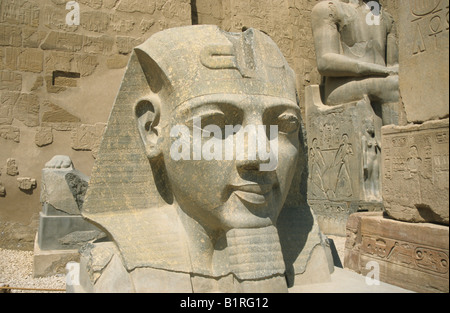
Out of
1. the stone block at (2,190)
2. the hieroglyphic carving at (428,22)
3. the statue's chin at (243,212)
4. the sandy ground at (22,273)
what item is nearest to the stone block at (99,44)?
the stone block at (2,190)

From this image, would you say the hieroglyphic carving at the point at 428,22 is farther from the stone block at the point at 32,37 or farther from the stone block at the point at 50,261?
the stone block at the point at 32,37

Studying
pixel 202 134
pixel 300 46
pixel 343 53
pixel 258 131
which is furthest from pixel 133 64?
pixel 300 46

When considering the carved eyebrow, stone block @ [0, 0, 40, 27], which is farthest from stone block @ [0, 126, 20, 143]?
the carved eyebrow

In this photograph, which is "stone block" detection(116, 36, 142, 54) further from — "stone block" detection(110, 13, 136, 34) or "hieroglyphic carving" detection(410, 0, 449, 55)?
"hieroglyphic carving" detection(410, 0, 449, 55)

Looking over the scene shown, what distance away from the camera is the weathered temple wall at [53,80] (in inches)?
200

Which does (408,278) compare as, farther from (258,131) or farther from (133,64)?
(133,64)

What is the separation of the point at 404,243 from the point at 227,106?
5.38 feet

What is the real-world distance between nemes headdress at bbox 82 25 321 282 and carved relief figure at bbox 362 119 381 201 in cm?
304

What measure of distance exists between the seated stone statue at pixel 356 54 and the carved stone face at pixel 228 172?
12.5 ft

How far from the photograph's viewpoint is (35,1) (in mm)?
5254

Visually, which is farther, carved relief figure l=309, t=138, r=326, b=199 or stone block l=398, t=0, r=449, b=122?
carved relief figure l=309, t=138, r=326, b=199

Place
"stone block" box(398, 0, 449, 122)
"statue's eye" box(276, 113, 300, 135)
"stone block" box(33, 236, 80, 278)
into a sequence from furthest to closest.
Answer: "stone block" box(33, 236, 80, 278) → "stone block" box(398, 0, 449, 122) → "statue's eye" box(276, 113, 300, 135)

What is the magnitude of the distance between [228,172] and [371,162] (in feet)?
12.3

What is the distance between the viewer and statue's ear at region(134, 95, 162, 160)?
224 centimetres
